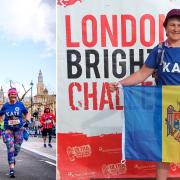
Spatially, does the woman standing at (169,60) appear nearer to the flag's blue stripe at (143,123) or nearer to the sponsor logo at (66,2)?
the flag's blue stripe at (143,123)

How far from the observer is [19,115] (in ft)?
30.5

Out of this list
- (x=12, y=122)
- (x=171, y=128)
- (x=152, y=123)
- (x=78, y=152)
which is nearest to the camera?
(x=171, y=128)

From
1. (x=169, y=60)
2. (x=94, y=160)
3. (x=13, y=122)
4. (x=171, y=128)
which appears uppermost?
(x=169, y=60)

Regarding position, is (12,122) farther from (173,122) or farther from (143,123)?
(173,122)

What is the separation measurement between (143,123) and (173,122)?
32 cm

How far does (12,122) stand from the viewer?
919cm

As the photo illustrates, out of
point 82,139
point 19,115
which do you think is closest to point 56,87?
point 82,139

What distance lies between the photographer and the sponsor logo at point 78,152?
609 cm

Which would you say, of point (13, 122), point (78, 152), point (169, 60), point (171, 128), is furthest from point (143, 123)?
point (13, 122)

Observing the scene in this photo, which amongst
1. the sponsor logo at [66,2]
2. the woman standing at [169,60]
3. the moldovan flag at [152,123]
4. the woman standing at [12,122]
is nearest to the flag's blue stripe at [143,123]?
the moldovan flag at [152,123]

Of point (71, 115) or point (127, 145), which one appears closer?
point (127, 145)

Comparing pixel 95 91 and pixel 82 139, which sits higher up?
pixel 95 91

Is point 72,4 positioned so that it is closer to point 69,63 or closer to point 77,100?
point 69,63

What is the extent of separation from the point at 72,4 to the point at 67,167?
1.93 m
